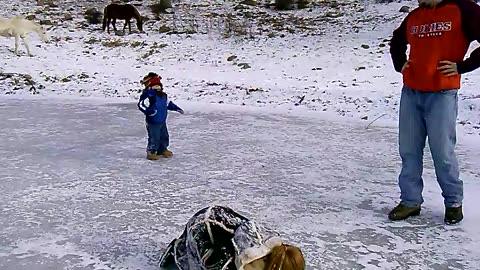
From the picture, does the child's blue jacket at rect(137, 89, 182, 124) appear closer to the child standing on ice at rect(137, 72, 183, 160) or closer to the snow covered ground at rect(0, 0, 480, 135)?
the child standing on ice at rect(137, 72, 183, 160)

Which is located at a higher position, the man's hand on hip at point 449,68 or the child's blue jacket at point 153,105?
the man's hand on hip at point 449,68

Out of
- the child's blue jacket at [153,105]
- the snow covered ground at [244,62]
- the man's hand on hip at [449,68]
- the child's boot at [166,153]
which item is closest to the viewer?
the man's hand on hip at [449,68]

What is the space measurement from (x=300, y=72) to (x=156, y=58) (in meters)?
3.69

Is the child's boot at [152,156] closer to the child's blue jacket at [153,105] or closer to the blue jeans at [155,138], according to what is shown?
the blue jeans at [155,138]

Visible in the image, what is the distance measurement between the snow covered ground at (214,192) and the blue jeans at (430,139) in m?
0.21

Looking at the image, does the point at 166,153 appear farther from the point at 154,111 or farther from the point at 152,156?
the point at 154,111

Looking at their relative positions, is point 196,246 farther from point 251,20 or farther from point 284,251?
point 251,20

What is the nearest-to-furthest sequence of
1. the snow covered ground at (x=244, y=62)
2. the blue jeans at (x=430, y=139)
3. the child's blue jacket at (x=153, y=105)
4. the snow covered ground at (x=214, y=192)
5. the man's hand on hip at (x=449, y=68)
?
the snow covered ground at (x=214, y=192) < the man's hand on hip at (x=449, y=68) < the blue jeans at (x=430, y=139) < the child's blue jacket at (x=153, y=105) < the snow covered ground at (x=244, y=62)

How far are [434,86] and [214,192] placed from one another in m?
1.69

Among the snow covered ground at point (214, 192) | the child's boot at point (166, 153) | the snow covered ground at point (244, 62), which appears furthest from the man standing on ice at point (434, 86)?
the snow covered ground at point (244, 62)

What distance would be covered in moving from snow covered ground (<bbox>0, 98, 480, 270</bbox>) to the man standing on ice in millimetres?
218

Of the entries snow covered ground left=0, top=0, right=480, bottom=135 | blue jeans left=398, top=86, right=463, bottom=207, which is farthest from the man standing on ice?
snow covered ground left=0, top=0, right=480, bottom=135

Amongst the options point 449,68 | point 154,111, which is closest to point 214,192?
point 154,111

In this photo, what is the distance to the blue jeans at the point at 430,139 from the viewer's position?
3363 millimetres
